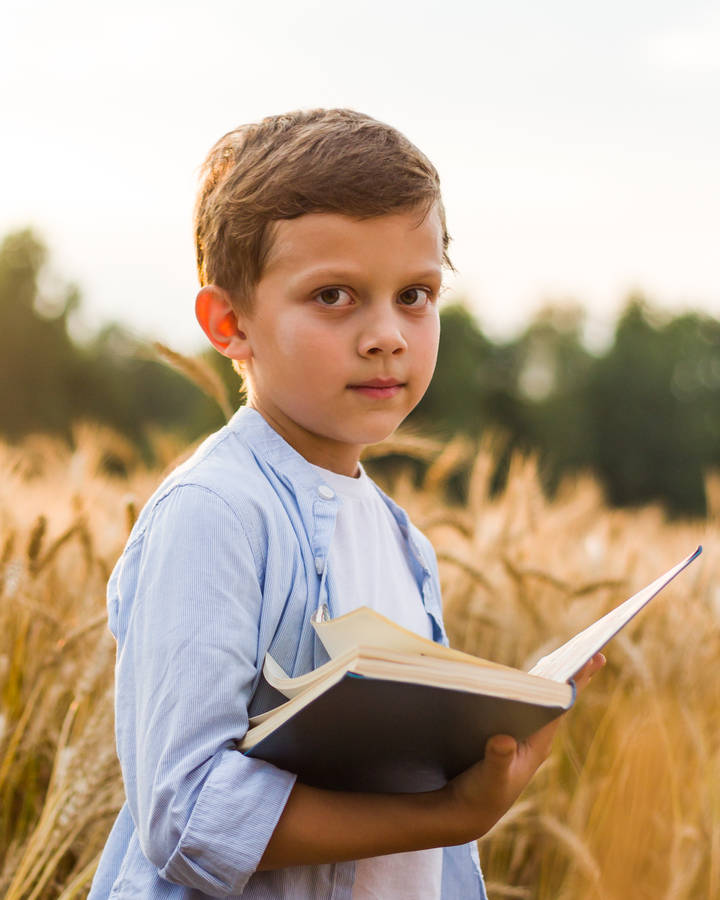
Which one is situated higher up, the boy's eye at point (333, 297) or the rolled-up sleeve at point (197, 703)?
the boy's eye at point (333, 297)

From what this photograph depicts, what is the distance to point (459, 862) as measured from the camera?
5.29ft

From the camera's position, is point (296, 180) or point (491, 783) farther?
point (296, 180)

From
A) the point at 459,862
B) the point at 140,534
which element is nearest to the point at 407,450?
the point at 459,862

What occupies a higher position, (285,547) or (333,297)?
(333,297)

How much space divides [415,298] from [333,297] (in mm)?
153

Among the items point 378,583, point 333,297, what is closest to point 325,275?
point 333,297

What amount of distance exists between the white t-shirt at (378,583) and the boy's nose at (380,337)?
0.25 metres

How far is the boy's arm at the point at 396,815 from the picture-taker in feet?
3.59

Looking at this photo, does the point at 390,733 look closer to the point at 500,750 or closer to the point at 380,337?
the point at 500,750

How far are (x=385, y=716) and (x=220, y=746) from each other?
0.22 m

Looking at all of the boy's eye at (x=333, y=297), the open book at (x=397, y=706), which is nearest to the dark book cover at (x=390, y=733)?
the open book at (x=397, y=706)

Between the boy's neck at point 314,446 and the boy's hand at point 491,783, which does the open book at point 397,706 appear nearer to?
the boy's hand at point 491,783

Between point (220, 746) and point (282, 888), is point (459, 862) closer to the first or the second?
point (282, 888)

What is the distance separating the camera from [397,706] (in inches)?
37.8
